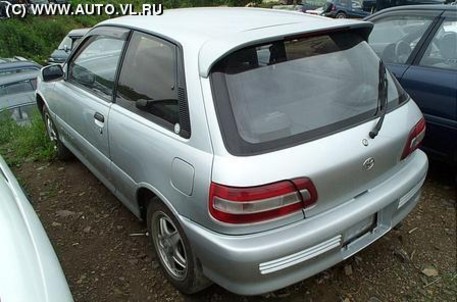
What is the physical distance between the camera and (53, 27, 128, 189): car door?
2974 millimetres

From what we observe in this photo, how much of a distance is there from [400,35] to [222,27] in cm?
248

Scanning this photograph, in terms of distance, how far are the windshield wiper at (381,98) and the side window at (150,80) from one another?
1082 mm

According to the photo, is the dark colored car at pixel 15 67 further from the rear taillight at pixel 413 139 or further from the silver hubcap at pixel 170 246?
the rear taillight at pixel 413 139

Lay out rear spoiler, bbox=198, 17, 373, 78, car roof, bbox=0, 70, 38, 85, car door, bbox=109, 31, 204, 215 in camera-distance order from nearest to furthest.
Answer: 1. rear spoiler, bbox=198, 17, 373, 78
2. car door, bbox=109, 31, 204, 215
3. car roof, bbox=0, 70, 38, 85

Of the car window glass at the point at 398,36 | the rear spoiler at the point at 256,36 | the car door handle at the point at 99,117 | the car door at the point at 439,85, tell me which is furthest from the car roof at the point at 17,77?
the car door at the point at 439,85

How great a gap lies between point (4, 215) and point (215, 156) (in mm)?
944

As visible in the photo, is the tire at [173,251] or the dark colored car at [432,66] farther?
Answer: the dark colored car at [432,66]

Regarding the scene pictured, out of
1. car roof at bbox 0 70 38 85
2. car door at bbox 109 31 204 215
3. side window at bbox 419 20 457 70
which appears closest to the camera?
car door at bbox 109 31 204 215

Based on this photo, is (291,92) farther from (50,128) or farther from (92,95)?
(50,128)

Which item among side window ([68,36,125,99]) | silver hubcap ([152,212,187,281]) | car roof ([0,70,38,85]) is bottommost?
car roof ([0,70,38,85])

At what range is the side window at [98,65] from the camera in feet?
9.78

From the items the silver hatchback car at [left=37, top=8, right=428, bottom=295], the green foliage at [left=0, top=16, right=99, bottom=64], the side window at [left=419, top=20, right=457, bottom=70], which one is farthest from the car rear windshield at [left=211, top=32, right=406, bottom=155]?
the green foliage at [left=0, top=16, right=99, bottom=64]

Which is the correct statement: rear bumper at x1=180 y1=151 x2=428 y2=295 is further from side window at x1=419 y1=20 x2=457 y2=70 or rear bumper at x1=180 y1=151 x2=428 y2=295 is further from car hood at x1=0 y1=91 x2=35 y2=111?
car hood at x1=0 y1=91 x2=35 y2=111

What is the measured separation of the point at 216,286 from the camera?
104 inches
